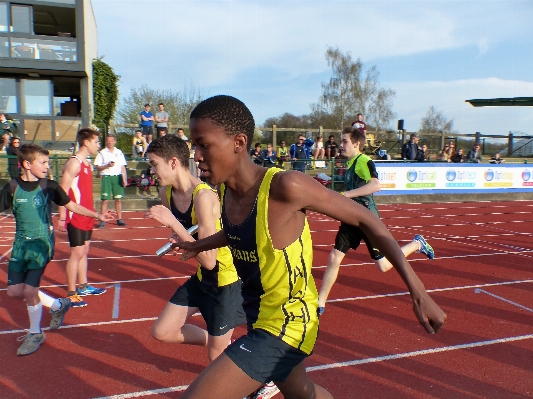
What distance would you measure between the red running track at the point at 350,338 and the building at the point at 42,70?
15279 mm

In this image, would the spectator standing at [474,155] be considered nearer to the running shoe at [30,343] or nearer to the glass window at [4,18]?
the running shoe at [30,343]

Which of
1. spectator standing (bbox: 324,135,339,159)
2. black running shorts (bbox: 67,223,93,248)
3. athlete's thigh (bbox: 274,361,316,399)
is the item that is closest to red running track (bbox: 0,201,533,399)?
black running shorts (bbox: 67,223,93,248)

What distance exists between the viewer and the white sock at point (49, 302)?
15.1 feet

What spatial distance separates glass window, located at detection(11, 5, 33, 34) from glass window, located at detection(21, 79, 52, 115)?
234 cm

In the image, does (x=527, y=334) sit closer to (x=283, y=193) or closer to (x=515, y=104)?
(x=283, y=193)

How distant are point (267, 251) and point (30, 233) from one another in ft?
10.7

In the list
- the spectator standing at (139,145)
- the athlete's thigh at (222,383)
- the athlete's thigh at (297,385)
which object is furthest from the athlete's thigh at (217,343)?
the spectator standing at (139,145)

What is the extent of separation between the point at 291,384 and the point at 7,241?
374 inches

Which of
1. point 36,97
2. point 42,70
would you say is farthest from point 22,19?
point 36,97

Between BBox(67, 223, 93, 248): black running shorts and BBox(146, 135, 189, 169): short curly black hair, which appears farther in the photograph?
BBox(67, 223, 93, 248): black running shorts

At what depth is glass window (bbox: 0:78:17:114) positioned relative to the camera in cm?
2127

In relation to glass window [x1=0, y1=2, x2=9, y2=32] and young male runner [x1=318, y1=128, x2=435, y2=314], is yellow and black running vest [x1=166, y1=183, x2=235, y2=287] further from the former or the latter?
glass window [x1=0, y1=2, x2=9, y2=32]

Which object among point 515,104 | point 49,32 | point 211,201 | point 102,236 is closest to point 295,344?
point 211,201

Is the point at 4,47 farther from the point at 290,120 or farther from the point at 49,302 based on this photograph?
the point at 290,120
